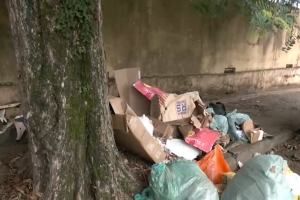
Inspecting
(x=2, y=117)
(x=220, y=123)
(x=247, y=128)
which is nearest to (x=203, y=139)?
(x=220, y=123)

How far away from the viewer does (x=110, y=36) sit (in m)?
4.87

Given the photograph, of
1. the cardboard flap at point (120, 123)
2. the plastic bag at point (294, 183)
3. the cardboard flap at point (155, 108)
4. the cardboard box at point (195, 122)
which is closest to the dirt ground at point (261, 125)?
the cardboard flap at point (120, 123)

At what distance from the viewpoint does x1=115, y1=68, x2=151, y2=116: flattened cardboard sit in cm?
335

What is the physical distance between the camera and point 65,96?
205cm

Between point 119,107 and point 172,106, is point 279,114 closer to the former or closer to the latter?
point 172,106

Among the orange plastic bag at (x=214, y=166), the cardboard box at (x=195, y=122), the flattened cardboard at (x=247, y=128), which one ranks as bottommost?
the orange plastic bag at (x=214, y=166)

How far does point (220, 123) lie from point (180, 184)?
58.0 inches

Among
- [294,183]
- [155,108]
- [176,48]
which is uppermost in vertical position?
[176,48]

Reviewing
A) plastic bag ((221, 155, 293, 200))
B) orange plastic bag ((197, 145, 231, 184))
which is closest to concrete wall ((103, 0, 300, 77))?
orange plastic bag ((197, 145, 231, 184))

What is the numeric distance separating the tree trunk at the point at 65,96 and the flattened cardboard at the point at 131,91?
108cm

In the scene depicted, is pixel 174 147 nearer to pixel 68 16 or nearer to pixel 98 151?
pixel 98 151

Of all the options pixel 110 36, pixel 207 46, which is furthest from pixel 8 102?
pixel 207 46

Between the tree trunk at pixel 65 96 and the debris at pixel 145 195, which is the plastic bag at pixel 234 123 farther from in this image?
the tree trunk at pixel 65 96

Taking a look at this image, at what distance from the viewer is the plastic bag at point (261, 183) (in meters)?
2.28
